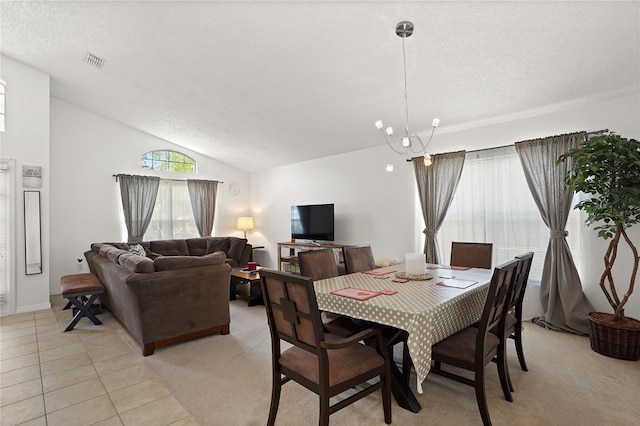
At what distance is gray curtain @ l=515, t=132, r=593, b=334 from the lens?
345 centimetres

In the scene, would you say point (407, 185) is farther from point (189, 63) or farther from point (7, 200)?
point (7, 200)

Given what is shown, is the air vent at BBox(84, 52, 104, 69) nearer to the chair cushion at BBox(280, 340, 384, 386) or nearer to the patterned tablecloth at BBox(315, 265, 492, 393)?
the patterned tablecloth at BBox(315, 265, 492, 393)

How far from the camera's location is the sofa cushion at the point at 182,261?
3.08 meters

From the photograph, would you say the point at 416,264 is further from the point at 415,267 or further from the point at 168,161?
the point at 168,161

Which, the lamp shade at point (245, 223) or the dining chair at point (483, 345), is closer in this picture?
the dining chair at point (483, 345)

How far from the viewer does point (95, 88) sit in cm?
491

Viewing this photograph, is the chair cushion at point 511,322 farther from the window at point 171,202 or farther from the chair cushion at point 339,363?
the window at point 171,202

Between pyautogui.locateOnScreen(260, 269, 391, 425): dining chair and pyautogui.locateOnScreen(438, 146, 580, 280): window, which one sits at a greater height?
pyautogui.locateOnScreen(438, 146, 580, 280): window

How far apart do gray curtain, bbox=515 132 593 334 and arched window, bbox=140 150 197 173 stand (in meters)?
6.26

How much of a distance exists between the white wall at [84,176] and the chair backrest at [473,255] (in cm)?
587

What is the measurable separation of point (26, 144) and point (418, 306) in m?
5.53

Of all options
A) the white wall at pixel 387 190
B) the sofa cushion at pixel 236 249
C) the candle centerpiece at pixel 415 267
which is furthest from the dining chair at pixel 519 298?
the sofa cushion at pixel 236 249

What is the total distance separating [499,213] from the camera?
409cm

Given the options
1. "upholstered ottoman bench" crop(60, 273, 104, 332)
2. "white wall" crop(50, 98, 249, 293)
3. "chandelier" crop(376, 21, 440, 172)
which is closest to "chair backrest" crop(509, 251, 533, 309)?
"chandelier" crop(376, 21, 440, 172)
